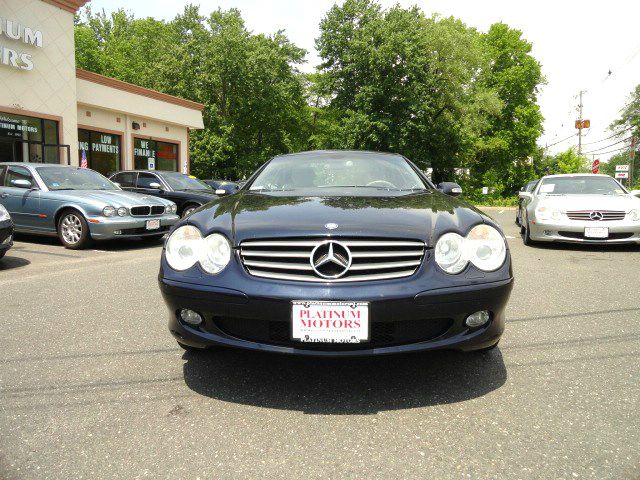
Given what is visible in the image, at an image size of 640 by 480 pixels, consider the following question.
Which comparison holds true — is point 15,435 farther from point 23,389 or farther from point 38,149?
point 38,149

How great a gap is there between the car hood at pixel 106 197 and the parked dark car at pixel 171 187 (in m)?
2.56

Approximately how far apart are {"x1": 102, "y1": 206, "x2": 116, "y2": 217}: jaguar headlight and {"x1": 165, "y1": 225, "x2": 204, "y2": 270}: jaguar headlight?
20.0 feet

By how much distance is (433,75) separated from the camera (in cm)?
3578

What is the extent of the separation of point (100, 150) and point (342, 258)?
2132 cm

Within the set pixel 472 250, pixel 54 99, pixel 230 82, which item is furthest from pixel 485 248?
pixel 230 82

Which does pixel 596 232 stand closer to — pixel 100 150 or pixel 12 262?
pixel 12 262

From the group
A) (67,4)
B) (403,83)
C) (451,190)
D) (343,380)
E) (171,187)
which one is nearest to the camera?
(343,380)

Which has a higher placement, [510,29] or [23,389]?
[510,29]

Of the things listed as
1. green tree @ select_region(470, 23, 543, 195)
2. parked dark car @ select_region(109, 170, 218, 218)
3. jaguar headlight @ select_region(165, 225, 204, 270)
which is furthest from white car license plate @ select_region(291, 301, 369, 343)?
green tree @ select_region(470, 23, 543, 195)

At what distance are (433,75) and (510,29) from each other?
41.6 feet

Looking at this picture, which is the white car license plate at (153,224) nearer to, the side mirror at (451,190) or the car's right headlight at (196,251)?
the side mirror at (451,190)

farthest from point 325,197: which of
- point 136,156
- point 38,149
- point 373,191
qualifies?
point 136,156

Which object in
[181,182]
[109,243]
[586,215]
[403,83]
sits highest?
[403,83]

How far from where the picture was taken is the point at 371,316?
8.04 ft
